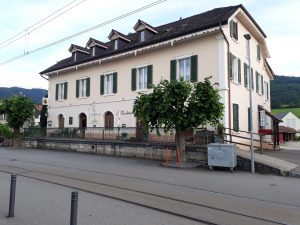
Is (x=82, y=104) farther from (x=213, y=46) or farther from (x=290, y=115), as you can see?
(x=290, y=115)

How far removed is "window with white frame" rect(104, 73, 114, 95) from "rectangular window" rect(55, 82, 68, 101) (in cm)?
566

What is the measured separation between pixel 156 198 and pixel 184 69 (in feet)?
43.9

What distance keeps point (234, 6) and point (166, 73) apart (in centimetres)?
630

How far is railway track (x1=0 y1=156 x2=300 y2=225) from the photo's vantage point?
6.11 meters

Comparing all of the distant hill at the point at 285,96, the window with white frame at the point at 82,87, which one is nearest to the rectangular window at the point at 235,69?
the window with white frame at the point at 82,87

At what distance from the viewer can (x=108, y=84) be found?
25.0m

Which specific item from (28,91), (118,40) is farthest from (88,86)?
(28,91)

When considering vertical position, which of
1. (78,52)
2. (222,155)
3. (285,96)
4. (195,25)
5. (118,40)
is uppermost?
(285,96)

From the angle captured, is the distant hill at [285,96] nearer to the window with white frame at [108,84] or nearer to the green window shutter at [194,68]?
the window with white frame at [108,84]

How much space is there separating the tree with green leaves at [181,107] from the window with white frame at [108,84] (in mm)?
10396

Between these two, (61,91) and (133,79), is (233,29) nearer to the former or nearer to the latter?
(133,79)

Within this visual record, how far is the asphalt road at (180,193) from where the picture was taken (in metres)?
6.23

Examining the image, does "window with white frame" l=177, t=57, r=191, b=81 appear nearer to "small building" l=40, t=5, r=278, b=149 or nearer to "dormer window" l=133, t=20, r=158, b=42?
"small building" l=40, t=5, r=278, b=149

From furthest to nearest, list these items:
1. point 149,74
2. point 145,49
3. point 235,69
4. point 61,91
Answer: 1. point 61,91
2. point 149,74
3. point 145,49
4. point 235,69
